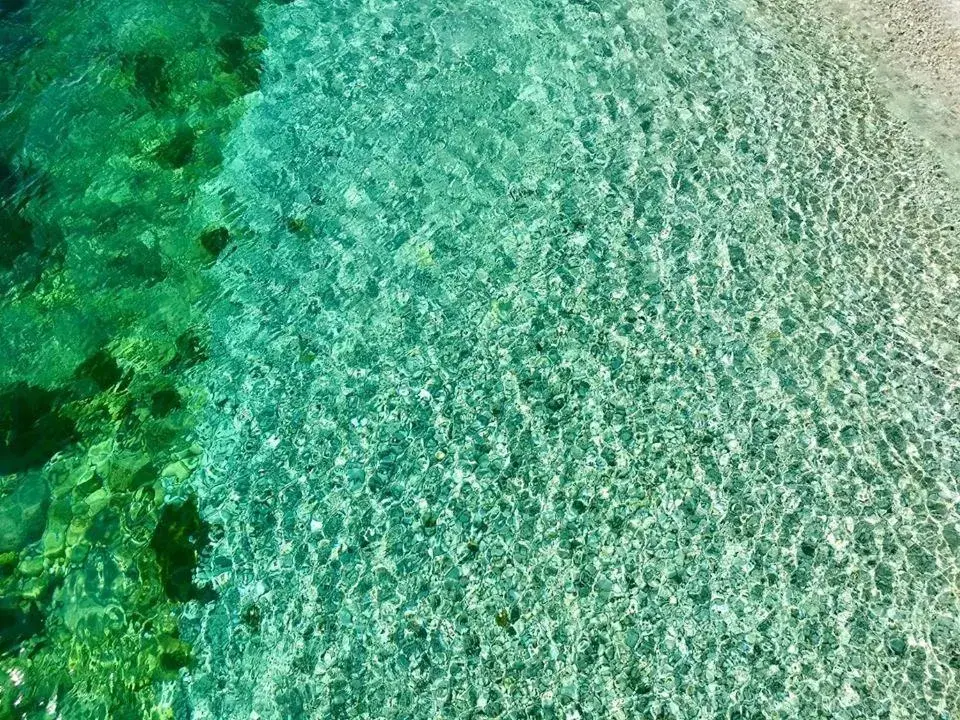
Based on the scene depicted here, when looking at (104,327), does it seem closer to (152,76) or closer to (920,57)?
(152,76)

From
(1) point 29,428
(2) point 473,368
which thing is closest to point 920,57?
(2) point 473,368

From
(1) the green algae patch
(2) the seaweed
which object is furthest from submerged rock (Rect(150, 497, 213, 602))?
(2) the seaweed

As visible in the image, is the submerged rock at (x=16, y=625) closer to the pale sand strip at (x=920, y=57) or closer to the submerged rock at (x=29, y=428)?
the submerged rock at (x=29, y=428)

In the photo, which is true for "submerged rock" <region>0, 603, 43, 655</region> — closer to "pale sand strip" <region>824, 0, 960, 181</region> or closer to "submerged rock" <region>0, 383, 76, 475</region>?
"submerged rock" <region>0, 383, 76, 475</region>

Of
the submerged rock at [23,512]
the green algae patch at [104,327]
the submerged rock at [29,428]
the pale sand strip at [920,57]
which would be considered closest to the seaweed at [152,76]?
the green algae patch at [104,327]

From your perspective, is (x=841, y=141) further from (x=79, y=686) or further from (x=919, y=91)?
(x=79, y=686)
